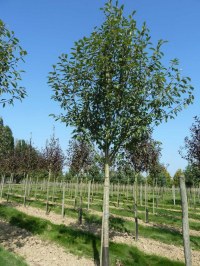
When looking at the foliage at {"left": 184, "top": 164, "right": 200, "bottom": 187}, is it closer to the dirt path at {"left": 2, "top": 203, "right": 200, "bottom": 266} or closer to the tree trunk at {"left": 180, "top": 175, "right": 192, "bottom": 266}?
the dirt path at {"left": 2, "top": 203, "right": 200, "bottom": 266}

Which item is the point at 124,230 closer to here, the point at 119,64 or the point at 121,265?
the point at 121,265

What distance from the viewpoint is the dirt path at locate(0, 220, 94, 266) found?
979cm

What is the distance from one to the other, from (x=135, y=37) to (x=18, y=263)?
27.6ft

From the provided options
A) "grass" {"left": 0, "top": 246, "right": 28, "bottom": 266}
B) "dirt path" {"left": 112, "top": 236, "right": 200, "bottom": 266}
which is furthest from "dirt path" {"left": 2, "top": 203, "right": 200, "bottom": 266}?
"grass" {"left": 0, "top": 246, "right": 28, "bottom": 266}

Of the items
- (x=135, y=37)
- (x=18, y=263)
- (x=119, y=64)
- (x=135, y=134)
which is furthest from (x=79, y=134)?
(x=18, y=263)

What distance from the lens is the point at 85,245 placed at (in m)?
11.3

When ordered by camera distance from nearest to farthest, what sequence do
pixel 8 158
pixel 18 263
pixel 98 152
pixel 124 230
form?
pixel 18 263 → pixel 98 152 → pixel 124 230 → pixel 8 158

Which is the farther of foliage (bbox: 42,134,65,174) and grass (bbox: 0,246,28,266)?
foliage (bbox: 42,134,65,174)

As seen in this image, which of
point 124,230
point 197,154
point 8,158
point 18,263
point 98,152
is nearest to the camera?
point 18,263

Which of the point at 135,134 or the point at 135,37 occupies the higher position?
the point at 135,37

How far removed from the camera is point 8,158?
33.4m

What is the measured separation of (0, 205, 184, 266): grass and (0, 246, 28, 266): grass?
83.0 inches

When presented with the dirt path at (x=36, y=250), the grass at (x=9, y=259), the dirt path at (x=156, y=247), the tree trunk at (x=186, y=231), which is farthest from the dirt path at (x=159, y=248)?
the tree trunk at (x=186, y=231)

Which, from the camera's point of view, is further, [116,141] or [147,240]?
[147,240]
